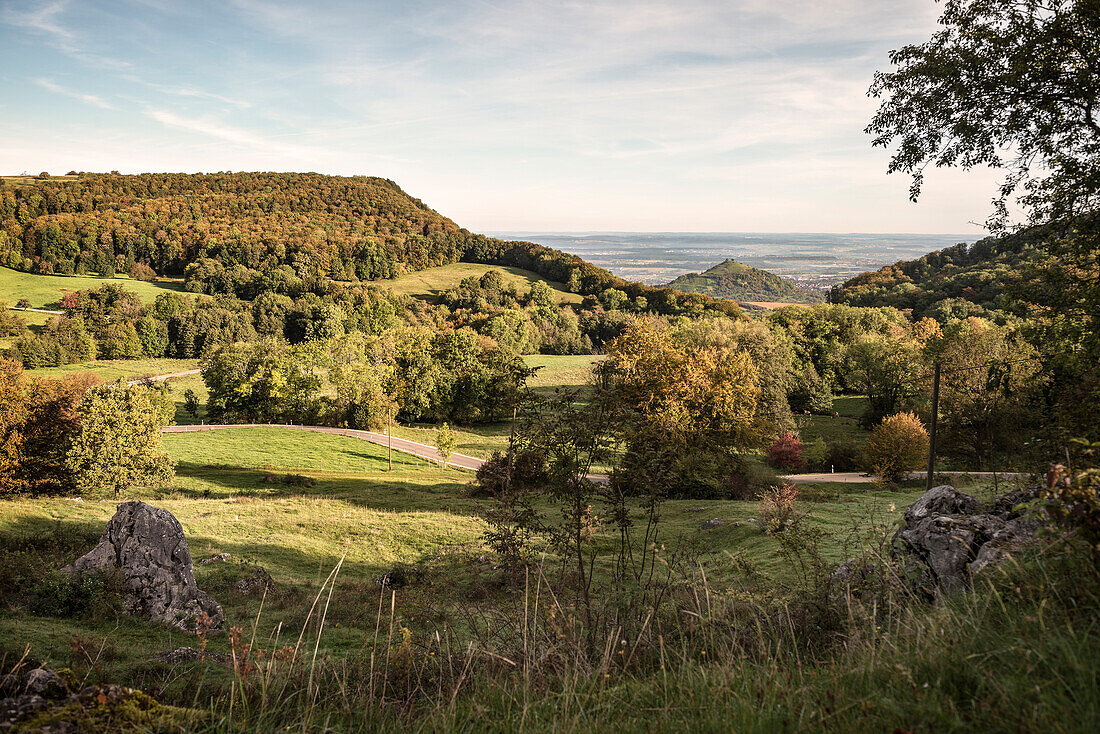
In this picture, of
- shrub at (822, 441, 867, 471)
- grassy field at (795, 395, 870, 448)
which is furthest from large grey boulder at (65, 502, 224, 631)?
grassy field at (795, 395, 870, 448)

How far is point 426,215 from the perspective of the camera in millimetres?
183000

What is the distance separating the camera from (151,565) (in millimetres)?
11266

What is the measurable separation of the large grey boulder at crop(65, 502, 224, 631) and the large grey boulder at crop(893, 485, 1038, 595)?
12.6m

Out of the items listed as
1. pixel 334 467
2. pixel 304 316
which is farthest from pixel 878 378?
pixel 304 316

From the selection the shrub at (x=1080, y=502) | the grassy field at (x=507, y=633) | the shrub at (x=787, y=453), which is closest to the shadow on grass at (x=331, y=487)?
the grassy field at (x=507, y=633)

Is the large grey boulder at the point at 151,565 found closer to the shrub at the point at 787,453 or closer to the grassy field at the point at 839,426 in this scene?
the shrub at the point at 787,453

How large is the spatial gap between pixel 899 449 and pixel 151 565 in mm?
34806

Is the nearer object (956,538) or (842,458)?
(956,538)

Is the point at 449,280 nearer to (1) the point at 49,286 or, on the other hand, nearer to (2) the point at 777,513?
(1) the point at 49,286

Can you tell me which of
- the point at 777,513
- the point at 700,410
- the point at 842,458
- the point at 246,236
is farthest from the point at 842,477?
the point at 246,236

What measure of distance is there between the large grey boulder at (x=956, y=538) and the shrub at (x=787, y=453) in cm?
3046

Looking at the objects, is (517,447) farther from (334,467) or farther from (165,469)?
(334,467)

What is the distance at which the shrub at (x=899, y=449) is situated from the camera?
3025cm

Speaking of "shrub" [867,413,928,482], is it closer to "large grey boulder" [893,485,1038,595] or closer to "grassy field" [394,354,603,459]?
"grassy field" [394,354,603,459]
